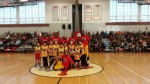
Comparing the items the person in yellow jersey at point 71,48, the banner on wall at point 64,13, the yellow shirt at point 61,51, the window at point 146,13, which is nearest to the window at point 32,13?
the banner on wall at point 64,13

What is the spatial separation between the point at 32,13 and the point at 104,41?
8.35 metres

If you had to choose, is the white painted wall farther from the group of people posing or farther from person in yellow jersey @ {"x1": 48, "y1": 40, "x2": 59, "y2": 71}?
person in yellow jersey @ {"x1": 48, "y1": 40, "x2": 59, "y2": 71}

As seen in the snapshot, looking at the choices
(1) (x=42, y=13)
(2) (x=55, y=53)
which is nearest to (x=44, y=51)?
(2) (x=55, y=53)

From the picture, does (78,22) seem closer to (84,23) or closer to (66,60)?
(84,23)

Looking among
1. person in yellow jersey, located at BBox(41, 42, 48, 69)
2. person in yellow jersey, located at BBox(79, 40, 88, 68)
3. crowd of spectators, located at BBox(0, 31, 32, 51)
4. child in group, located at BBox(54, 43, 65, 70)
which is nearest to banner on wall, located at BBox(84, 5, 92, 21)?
crowd of spectators, located at BBox(0, 31, 32, 51)

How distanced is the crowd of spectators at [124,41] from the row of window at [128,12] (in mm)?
1774

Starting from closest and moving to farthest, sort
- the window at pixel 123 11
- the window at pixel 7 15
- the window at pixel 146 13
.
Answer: the window at pixel 146 13 < the window at pixel 123 11 < the window at pixel 7 15

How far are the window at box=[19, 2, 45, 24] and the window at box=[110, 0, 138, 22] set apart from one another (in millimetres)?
7387

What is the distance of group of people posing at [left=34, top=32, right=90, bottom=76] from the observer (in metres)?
9.46

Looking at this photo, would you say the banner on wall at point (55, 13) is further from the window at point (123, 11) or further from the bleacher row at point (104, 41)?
the window at point (123, 11)

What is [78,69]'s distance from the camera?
378 inches

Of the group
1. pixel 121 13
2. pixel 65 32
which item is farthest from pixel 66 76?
pixel 121 13

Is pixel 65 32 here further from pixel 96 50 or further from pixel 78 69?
pixel 78 69

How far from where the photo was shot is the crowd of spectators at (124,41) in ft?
59.7
